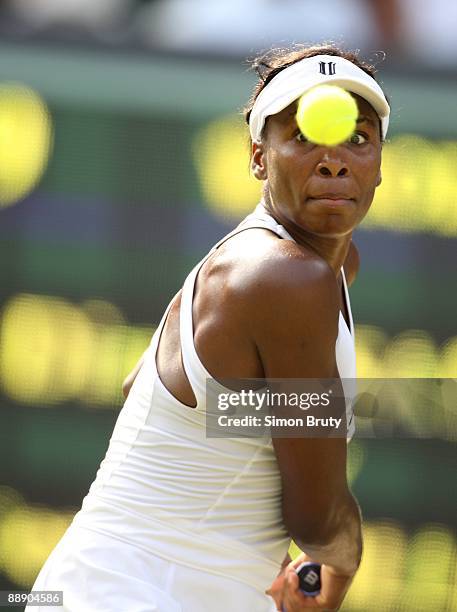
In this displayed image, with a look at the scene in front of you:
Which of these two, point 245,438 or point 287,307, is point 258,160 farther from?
point 245,438

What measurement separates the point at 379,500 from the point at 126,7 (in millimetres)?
2514

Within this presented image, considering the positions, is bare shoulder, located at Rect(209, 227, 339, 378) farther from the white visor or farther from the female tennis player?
the white visor

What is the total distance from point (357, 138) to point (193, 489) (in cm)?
80

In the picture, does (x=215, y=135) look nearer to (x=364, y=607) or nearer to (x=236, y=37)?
(x=236, y=37)

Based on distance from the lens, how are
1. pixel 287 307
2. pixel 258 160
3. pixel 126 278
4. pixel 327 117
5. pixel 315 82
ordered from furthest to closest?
pixel 126 278 → pixel 258 160 → pixel 315 82 → pixel 327 117 → pixel 287 307

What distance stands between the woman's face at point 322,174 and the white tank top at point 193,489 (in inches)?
2.8

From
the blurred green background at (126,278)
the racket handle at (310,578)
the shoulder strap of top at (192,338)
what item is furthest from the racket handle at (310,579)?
the blurred green background at (126,278)

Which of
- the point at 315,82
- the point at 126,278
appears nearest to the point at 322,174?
the point at 315,82

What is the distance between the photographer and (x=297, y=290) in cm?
207

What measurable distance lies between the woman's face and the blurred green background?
1895 mm

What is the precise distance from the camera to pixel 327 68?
2.33 meters

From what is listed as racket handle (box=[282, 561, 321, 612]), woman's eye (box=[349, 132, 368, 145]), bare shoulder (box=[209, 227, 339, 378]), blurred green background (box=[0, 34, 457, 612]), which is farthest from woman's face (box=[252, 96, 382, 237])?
blurred green background (box=[0, 34, 457, 612])

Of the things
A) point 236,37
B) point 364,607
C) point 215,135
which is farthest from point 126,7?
point 364,607

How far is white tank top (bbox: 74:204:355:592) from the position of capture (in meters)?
2.21
